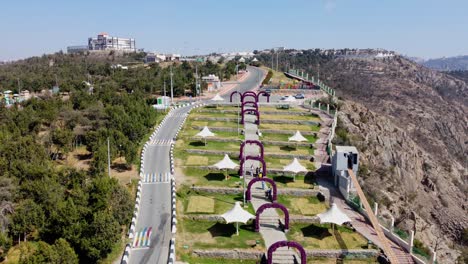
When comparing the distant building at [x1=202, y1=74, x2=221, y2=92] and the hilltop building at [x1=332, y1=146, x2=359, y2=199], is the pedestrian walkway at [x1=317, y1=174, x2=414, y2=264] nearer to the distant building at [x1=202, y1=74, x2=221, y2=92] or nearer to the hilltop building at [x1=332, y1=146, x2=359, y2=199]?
the hilltop building at [x1=332, y1=146, x2=359, y2=199]

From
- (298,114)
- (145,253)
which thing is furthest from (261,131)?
(145,253)

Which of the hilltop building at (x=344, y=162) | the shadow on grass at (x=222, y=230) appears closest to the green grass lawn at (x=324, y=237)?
the shadow on grass at (x=222, y=230)

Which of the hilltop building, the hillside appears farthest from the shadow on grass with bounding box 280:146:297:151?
the hilltop building

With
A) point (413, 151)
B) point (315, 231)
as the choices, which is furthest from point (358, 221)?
point (413, 151)

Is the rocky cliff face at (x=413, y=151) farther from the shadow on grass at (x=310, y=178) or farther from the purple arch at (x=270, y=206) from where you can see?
the purple arch at (x=270, y=206)

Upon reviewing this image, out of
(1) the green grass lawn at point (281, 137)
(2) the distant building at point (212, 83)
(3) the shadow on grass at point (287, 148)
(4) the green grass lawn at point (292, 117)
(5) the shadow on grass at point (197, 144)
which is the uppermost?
(2) the distant building at point (212, 83)

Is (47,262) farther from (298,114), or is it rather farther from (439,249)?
(298,114)

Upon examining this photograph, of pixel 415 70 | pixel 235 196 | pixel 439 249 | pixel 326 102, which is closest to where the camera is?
pixel 235 196

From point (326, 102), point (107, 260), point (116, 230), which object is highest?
point (326, 102)
